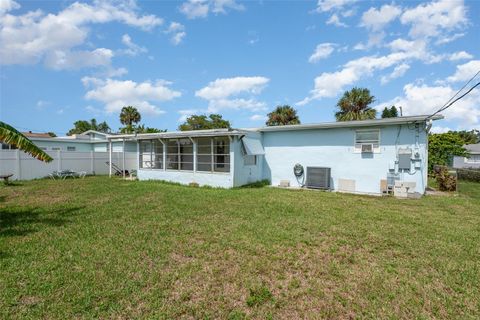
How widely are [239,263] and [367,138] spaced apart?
9944 mm

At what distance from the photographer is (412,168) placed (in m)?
11.1

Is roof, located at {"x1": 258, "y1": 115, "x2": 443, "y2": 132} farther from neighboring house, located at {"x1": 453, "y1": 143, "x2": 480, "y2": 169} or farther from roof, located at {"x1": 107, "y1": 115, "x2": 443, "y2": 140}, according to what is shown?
neighboring house, located at {"x1": 453, "y1": 143, "x2": 480, "y2": 169}

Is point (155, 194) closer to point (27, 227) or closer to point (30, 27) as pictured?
point (27, 227)

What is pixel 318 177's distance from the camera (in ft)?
42.5

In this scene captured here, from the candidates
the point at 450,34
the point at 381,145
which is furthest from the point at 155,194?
the point at 450,34

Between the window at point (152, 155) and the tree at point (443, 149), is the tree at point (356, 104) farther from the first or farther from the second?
the window at point (152, 155)

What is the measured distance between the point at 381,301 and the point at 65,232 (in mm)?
6430

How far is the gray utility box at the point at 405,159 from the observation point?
11.0 meters

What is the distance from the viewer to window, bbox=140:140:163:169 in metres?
17.2

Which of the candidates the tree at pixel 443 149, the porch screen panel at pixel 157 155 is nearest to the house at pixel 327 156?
the porch screen panel at pixel 157 155

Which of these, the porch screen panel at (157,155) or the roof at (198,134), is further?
the porch screen panel at (157,155)

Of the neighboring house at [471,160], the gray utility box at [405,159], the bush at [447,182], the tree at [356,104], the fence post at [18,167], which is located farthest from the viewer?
the neighboring house at [471,160]

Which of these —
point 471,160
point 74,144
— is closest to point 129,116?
point 74,144

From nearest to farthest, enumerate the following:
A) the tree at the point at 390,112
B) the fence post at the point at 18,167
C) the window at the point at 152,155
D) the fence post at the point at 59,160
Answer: the fence post at the point at 18,167
the window at the point at 152,155
the fence post at the point at 59,160
the tree at the point at 390,112
